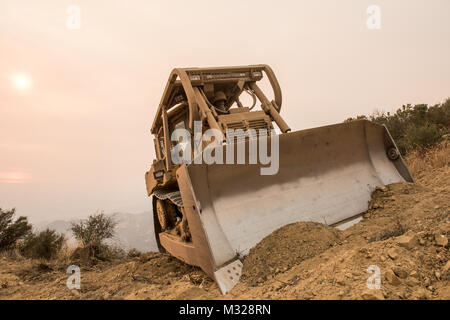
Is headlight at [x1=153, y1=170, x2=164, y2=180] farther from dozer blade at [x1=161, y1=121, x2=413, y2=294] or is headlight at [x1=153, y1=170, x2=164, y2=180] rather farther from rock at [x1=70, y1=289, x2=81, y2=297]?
rock at [x1=70, y1=289, x2=81, y2=297]

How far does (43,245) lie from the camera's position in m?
6.29

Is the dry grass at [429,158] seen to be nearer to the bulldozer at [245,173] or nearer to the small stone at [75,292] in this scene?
the bulldozer at [245,173]

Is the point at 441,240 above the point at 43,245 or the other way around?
above

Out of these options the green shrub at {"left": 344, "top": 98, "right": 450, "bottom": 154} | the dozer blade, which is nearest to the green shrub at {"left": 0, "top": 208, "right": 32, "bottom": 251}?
the dozer blade

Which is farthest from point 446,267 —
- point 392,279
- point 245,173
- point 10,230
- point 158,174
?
point 10,230

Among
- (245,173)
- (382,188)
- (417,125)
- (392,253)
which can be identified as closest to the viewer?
(392,253)

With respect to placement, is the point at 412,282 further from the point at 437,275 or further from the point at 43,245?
the point at 43,245

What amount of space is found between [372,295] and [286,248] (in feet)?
3.15

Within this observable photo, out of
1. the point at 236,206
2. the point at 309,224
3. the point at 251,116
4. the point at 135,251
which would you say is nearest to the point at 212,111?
the point at 251,116

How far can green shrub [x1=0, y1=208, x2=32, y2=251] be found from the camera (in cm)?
679

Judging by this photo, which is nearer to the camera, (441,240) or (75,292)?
(441,240)

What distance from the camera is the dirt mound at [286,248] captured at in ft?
6.51

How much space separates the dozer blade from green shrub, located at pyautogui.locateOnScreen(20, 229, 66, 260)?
4.43 metres
